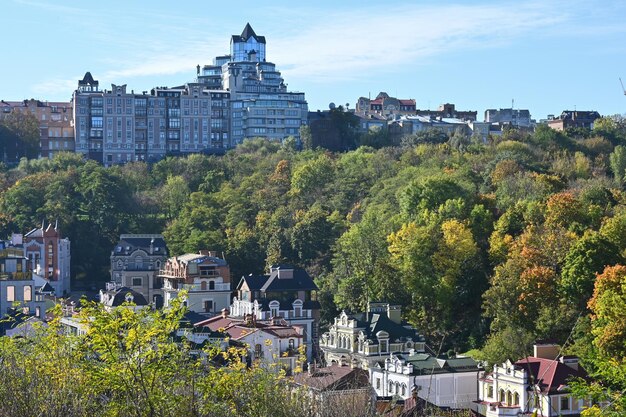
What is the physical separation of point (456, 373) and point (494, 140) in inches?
1663

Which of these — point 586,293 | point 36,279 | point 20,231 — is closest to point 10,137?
point 20,231

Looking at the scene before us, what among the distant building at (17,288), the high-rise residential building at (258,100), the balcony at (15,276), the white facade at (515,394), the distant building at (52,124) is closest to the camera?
the white facade at (515,394)

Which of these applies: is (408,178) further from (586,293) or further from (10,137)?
(10,137)

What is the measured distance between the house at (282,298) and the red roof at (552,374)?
15.5 meters

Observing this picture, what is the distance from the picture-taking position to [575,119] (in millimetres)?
104125

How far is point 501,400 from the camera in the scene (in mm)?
41469

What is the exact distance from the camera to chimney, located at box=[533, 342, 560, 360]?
4300 cm

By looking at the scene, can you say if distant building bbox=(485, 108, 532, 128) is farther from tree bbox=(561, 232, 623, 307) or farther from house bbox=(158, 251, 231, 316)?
tree bbox=(561, 232, 623, 307)

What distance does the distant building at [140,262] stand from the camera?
219ft

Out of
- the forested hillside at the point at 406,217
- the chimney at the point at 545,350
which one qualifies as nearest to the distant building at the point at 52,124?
the forested hillside at the point at 406,217

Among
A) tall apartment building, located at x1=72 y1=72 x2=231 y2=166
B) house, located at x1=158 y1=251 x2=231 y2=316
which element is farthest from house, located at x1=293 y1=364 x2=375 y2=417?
tall apartment building, located at x1=72 y1=72 x2=231 y2=166

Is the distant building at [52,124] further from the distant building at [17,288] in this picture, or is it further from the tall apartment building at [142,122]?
the distant building at [17,288]

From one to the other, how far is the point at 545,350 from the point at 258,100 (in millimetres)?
54654

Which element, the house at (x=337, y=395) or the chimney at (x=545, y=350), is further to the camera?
the chimney at (x=545, y=350)
